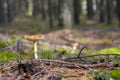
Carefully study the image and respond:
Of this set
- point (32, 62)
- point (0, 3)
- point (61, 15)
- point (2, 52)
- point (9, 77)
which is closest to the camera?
point (9, 77)

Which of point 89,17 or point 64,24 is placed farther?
point 89,17

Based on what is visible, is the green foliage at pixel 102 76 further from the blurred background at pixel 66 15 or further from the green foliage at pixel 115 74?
the blurred background at pixel 66 15

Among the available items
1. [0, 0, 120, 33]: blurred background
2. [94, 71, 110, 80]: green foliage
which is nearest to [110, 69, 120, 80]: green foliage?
[94, 71, 110, 80]: green foliage

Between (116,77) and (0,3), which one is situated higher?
(0,3)

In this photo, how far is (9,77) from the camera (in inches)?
146

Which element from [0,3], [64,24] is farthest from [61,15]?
[0,3]

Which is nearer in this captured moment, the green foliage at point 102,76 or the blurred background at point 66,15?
the green foliage at point 102,76

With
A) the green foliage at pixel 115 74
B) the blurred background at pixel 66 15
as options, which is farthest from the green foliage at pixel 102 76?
the blurred background at pixel 66 15

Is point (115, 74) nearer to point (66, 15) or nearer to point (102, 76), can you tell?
point (102, 76)

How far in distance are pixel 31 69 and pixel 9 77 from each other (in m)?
0.29

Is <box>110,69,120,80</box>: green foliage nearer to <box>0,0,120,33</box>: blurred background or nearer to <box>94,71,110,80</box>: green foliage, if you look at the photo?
<box>94,71,110,80</box>: green foliage

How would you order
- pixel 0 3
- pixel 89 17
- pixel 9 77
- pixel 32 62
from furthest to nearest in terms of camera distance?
1. pixel 89 17
2. pixel 0 3
3. pixel 32 62
4. pixel 9 77

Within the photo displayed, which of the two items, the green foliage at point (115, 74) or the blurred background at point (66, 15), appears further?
the blurred background at point (66, 15)

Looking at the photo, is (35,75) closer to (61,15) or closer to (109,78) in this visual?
(109,78)
